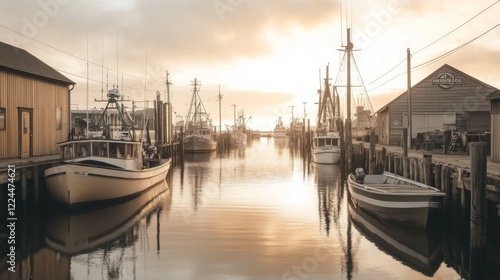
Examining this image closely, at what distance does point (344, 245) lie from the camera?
46.4 feet

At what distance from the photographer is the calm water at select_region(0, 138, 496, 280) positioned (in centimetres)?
1141

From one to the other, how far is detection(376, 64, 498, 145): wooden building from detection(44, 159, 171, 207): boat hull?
26.3 metres

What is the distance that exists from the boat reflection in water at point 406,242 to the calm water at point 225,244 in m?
0.03

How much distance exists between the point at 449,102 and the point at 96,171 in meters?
29.7

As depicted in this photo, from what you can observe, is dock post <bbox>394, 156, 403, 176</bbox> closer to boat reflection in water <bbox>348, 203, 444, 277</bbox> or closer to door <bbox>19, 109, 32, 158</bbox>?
boat reflection in water <bbox>348, 203, 444, 277</bbox>

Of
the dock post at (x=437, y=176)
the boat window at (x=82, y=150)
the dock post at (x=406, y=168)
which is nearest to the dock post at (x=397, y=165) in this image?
the dock post at (x=406, y=168)

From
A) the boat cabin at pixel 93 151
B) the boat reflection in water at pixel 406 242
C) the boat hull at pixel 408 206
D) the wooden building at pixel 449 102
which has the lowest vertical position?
the boat reflection in water at pixel 406 242

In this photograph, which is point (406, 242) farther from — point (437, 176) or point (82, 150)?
point (82, 150)

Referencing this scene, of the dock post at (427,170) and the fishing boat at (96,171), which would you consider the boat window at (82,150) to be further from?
the dock post at (427,170)

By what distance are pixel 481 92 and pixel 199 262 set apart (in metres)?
33.1

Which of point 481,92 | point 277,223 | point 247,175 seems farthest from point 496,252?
point 481,92

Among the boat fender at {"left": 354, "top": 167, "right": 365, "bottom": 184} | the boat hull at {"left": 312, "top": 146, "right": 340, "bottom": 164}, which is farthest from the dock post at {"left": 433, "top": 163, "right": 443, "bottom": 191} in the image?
the boat hull at {"left": 312, "top": 146, "right": 340, "bottom": 164}

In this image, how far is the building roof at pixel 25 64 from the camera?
22.1 m

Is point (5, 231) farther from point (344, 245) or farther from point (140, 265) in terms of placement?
point (344, 245)
